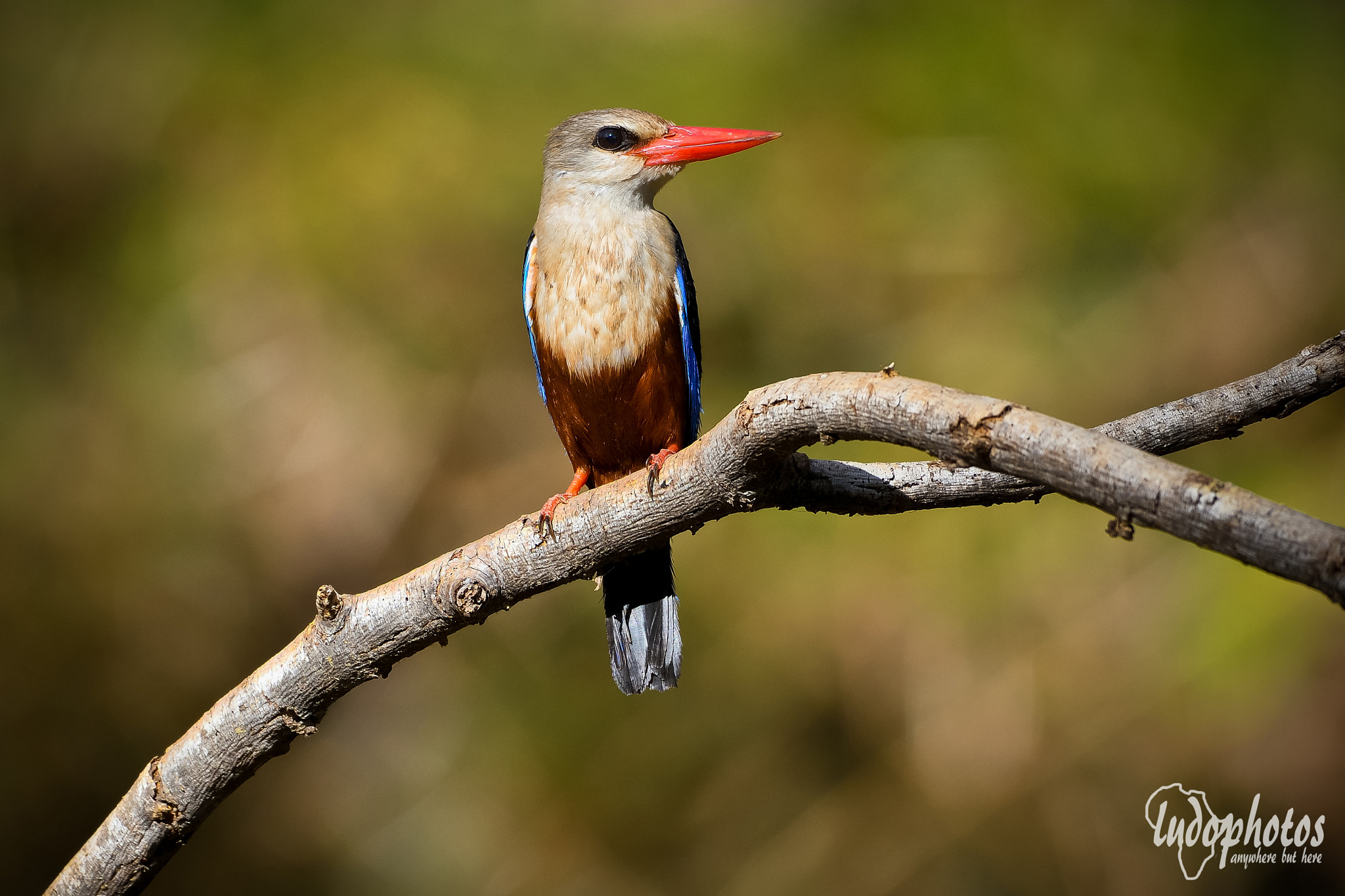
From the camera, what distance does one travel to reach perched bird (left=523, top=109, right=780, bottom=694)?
11.2 ft

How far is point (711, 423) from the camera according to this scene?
5922mm

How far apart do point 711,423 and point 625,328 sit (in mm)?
2554

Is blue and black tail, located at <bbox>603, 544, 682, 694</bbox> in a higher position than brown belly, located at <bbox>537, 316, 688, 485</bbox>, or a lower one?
lower

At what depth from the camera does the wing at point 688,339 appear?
11.9 ft

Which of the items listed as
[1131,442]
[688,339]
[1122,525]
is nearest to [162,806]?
[688,339]

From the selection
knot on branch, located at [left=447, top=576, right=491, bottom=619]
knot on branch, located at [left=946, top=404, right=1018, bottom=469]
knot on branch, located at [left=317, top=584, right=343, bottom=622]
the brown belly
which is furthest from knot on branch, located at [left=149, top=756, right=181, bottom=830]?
knot on branch, located at [left=946, top=404, right=1018, bottom=469]

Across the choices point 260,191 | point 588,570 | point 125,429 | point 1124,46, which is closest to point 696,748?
point 588,570

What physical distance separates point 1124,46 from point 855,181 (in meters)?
1.87

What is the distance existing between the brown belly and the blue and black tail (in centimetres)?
36

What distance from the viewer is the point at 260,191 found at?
6648 mm

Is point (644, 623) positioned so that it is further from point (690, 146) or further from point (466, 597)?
point (690, 146)

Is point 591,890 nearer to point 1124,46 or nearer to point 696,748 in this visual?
point 696,748

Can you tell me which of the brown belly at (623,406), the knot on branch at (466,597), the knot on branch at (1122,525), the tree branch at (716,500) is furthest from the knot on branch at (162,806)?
the knot on branch at (1122,525)

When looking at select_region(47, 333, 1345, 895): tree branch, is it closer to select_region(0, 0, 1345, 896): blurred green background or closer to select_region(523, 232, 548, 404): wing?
select_region(523, 232, 548, 404): wing
